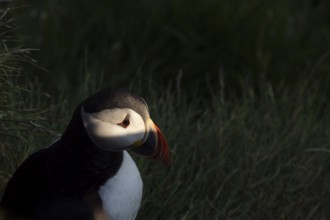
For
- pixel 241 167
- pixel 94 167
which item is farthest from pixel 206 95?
pixel 94 167

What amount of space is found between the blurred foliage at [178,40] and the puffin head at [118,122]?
7.12 ft

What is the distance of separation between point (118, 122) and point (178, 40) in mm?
2419

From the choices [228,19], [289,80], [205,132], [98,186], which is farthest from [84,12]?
[98,186]

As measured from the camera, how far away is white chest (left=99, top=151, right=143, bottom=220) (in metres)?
3.28

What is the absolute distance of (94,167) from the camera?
10.9 ft

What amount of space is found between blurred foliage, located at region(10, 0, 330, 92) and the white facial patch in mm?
2182

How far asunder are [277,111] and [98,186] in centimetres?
155

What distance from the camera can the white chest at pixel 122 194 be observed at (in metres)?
3.28

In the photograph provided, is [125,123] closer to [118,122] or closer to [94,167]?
[118,122]

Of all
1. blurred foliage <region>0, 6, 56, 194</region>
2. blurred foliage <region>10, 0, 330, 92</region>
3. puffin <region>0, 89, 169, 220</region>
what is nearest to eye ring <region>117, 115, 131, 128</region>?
puffin <region>0, 89, 169, 220</region>

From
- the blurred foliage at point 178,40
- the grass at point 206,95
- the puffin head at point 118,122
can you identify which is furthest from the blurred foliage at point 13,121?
the blurred foliage at point 178,40

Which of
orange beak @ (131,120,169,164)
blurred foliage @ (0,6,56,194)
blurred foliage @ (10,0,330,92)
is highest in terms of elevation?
orange beak @ (131,120,169,164)

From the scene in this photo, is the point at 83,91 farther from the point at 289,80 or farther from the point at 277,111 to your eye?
the point at 289,80

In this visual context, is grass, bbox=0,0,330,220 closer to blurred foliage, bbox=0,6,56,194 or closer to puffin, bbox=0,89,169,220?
blurred foliage, bbox=0,6,56,194
